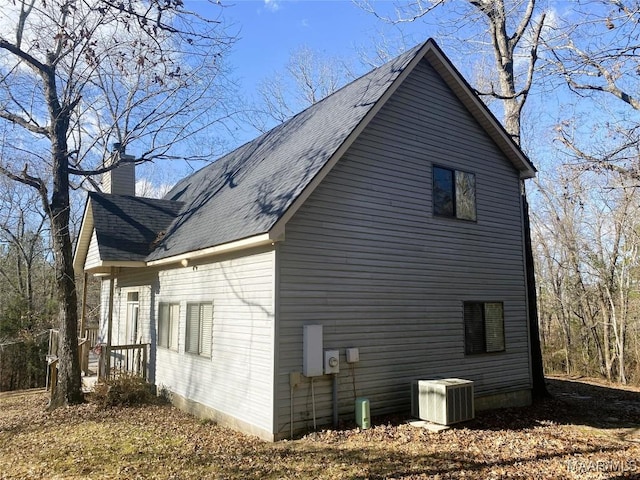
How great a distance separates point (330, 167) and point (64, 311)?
7010 mm

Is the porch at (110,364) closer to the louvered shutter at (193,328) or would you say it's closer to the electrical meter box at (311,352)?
the louvered shutter at (193,328)

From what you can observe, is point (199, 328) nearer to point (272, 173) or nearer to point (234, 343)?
point (234, 343)

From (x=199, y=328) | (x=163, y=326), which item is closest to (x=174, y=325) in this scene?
(x=163, y=326)

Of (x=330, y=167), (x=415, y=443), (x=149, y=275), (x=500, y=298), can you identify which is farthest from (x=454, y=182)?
(x=149, y=275)

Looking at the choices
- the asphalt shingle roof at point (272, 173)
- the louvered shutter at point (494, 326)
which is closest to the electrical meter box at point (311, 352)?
the asphalt shingle roof at point (272, 173)

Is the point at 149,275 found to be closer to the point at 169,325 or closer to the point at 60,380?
the point at 169,325

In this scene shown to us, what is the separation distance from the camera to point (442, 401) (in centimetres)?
788

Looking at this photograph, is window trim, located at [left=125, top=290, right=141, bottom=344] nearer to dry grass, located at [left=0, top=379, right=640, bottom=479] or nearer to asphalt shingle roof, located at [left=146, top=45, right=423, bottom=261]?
asphalt shingle roof, located at [left=146, top=45, right=423, bottom=261]

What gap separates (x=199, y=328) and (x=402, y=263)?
4.31 m

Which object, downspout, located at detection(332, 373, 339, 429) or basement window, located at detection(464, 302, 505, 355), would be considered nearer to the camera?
downspout, located at detection(332, 373, 339, 429)

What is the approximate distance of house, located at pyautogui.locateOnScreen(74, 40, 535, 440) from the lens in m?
7.69

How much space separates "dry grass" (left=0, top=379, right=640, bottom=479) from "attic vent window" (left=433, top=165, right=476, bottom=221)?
411 centimetres

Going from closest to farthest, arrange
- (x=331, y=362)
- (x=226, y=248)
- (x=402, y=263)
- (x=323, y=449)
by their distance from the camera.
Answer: (x=323, y=449) → (x=331, y=362) → (x=226, y=248) → (x=402, y=263)

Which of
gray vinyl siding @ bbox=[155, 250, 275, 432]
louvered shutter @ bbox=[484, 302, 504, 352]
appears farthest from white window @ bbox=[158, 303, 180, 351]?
louvered shutter @ bbox=[484, 302, 504, 352]
